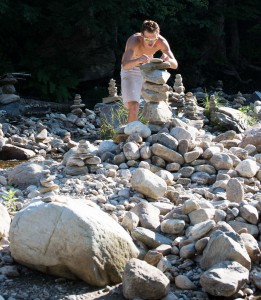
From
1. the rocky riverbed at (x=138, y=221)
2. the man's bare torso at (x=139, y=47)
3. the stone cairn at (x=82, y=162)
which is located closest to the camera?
the rocky riverbed at (x=138, y=221)

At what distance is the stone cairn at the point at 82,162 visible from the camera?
609 cm

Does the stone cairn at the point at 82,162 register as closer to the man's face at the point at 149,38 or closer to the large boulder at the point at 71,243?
the man's face at the point at 149,38

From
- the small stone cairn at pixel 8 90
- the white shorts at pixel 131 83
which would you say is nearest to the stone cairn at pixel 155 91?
the white shorts at pixel 131 83

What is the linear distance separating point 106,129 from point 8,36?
15.8 feet

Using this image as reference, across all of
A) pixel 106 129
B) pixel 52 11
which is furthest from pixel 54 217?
pixel 52 11

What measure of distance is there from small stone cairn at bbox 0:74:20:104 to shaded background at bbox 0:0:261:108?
2.20ft

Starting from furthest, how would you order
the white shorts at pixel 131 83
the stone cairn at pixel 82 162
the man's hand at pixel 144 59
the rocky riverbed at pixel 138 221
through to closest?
the white shorts at pixel 131 83 → the man's hand at pixel 144 59 → the stone cairn at pixel 82 162 → the rocky riverbed at pixel 138 221

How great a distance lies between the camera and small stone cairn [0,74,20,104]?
10.4 m

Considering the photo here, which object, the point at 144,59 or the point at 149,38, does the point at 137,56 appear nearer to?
the point at 149,38

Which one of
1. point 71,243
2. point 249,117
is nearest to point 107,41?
point 249,117

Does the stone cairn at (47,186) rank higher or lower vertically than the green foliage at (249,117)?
higher

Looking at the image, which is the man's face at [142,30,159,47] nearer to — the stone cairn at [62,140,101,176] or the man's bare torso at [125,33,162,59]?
the man's bare torso at [125,33,162,59]

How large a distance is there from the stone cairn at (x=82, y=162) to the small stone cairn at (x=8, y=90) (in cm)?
458

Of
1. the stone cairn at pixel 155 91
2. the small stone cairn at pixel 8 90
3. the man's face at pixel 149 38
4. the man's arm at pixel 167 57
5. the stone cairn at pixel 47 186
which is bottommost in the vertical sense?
the small stone cairn at pixel 8 90
